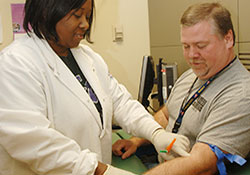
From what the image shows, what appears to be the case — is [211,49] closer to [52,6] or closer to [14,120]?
[52,6]

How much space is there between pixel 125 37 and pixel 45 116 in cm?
158

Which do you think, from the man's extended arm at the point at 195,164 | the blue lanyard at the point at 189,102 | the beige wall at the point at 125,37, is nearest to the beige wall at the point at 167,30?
the beige wall at the point at 125,37

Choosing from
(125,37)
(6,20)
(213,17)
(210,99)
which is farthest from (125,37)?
(210,99)

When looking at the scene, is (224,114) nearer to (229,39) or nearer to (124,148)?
(229,39)

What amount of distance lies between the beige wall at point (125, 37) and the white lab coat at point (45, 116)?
1193 mm

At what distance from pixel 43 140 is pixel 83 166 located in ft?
0.58

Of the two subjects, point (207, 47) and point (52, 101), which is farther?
point (207, 47)

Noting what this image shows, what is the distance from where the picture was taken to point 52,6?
42.4 inches

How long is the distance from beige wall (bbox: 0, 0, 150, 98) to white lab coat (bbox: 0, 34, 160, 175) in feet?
3.91

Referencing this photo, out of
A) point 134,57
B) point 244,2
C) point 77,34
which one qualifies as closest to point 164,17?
point 134,57

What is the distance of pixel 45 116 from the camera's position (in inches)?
41.4

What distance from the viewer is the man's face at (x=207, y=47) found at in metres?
1.36

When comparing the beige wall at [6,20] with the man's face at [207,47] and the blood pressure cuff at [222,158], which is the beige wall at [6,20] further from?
the blood pressure cuff at [222,158]

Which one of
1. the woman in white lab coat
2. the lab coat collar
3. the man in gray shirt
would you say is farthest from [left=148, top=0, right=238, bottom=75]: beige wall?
the lab coat collar
